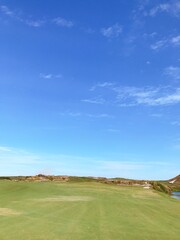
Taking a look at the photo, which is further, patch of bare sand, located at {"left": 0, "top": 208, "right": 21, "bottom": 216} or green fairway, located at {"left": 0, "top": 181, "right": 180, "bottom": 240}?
patch of bare sand, located at {"left": 0, "top": 208, "right": 21, "bottom": 216}

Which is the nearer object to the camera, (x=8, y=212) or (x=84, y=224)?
(x=84, y=224)

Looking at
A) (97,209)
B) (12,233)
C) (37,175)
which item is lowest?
(12,233)

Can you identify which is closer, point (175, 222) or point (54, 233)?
point (54, 233)

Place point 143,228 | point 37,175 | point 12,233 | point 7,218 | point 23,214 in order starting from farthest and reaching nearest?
1. point 37,175
2. point 23,214
3. point 7,218
4. point 143,228
5. point 12,233

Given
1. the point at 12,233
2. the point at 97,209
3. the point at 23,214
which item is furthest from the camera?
the point at 97,209

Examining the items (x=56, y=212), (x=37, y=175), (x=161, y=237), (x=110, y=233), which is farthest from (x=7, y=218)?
(x=37, y=175)

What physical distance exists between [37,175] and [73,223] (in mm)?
96056

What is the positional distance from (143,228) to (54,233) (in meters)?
5.91

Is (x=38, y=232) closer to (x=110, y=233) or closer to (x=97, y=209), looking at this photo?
(x=110, y=233)

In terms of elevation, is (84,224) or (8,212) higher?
(8,212)

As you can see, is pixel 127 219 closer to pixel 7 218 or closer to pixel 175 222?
pixel 175 222

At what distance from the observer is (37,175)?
11662cm

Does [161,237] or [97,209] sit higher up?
[97,209]

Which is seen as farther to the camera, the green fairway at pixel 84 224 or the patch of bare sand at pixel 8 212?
the patch of bare sand at pixel 8 212
